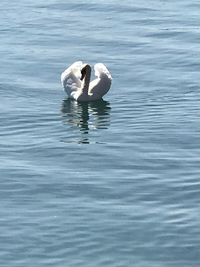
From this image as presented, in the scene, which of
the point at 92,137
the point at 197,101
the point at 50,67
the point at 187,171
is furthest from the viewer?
the point at 50,67

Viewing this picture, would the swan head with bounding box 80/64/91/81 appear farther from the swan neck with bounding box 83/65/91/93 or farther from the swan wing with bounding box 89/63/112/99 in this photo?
the swan wing with bounding box 89/63/112/99

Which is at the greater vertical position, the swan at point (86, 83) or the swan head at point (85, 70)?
the swan head at point (85, 70)

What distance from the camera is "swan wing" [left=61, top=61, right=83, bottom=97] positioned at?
31.6 m

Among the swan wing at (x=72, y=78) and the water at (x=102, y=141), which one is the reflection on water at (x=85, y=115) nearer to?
the water at (x=102, y=141)

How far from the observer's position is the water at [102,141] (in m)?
21.7

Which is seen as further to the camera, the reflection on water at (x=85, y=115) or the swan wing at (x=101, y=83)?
the swan wing at (x=101, y=83)

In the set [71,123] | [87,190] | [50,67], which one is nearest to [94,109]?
[71,123]

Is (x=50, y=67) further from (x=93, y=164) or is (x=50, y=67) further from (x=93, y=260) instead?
(x=93, y=260)

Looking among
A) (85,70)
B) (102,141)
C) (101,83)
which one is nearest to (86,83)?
(85,70)

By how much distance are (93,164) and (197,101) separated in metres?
5.53

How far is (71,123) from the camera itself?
96.2 feet

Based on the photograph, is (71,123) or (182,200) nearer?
(182,200)

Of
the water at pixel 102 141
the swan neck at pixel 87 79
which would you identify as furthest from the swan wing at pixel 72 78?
the water at pixel 102 141

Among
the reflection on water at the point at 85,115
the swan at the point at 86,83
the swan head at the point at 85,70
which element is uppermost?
the swan head at the point at 85,70
